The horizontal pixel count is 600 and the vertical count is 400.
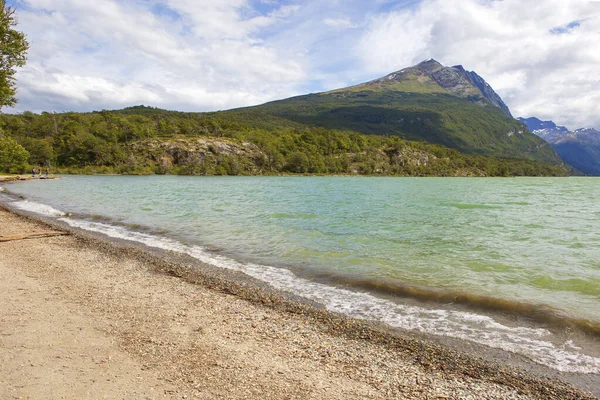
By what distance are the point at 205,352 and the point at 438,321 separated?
244 inches

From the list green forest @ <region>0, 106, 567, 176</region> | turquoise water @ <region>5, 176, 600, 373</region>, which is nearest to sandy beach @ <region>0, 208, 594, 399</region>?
turquoise water @ <region>5, 176, 600, 373</region>

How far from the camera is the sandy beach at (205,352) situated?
5.59 m

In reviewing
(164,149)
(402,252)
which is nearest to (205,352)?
(402,252)

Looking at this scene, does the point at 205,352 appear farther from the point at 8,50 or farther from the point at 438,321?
the point at 8,50

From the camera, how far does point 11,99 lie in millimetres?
24266

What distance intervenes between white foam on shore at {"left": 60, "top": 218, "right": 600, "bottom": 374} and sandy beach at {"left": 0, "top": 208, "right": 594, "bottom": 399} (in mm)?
911

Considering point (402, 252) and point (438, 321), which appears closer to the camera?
point (438, 321)

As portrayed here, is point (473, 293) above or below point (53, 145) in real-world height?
below

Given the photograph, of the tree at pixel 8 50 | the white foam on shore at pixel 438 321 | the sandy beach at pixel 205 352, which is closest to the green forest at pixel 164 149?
the tree at pixel 8 50

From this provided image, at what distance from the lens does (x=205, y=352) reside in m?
6.76

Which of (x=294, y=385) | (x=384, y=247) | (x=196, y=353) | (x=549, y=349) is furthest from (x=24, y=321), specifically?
(x=384, y=247)

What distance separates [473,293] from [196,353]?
913 centimetres

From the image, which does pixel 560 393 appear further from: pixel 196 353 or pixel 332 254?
pixel 332 254

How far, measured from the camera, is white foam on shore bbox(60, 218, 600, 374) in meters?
7.53
